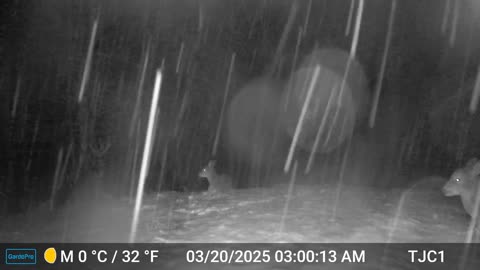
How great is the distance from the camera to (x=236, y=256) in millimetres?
3553

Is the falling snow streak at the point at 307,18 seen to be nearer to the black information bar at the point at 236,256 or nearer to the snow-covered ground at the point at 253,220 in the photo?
the snow-covered ground at the point at 253,220

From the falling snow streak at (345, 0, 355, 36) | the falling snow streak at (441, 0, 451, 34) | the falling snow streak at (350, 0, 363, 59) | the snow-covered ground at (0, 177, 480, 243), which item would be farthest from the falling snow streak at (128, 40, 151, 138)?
the falling snow streak at (441, 0, 451, 34)

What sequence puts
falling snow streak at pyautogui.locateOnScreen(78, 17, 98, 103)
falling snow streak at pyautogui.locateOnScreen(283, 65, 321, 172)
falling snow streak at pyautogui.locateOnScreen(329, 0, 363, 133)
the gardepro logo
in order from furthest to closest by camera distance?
1. falling snow streak at pyautogui.locateOnScreen(283, 65, 321, 172)
2. falling snow streak at pyautogui.locateOnScreen(329, 0, 363, 133)
3. falling snow streak at pyautogui.locateOnScreen(78, 17, 98, 103)
4. the gardepro logo

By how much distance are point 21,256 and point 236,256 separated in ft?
8.11

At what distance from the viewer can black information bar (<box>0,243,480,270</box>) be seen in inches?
134

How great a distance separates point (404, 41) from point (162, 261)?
12.8 meters

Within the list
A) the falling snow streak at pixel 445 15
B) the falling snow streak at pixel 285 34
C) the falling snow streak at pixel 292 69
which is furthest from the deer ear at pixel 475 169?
the falling snow streak at pixel 292 69

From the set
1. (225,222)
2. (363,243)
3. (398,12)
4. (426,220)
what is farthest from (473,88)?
(225,222)

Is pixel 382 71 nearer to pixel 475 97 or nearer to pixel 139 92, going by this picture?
pixel 475 97

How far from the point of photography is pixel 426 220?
5719 millimetres

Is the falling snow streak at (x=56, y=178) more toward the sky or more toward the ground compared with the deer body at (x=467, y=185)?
more toward the ground

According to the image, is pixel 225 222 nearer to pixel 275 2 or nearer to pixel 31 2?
pixel 31 2

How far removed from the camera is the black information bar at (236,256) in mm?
3408

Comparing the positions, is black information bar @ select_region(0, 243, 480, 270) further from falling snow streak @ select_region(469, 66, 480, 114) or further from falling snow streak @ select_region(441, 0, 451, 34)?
falling snow streak @ select_region(441, 0, 451, 34)
